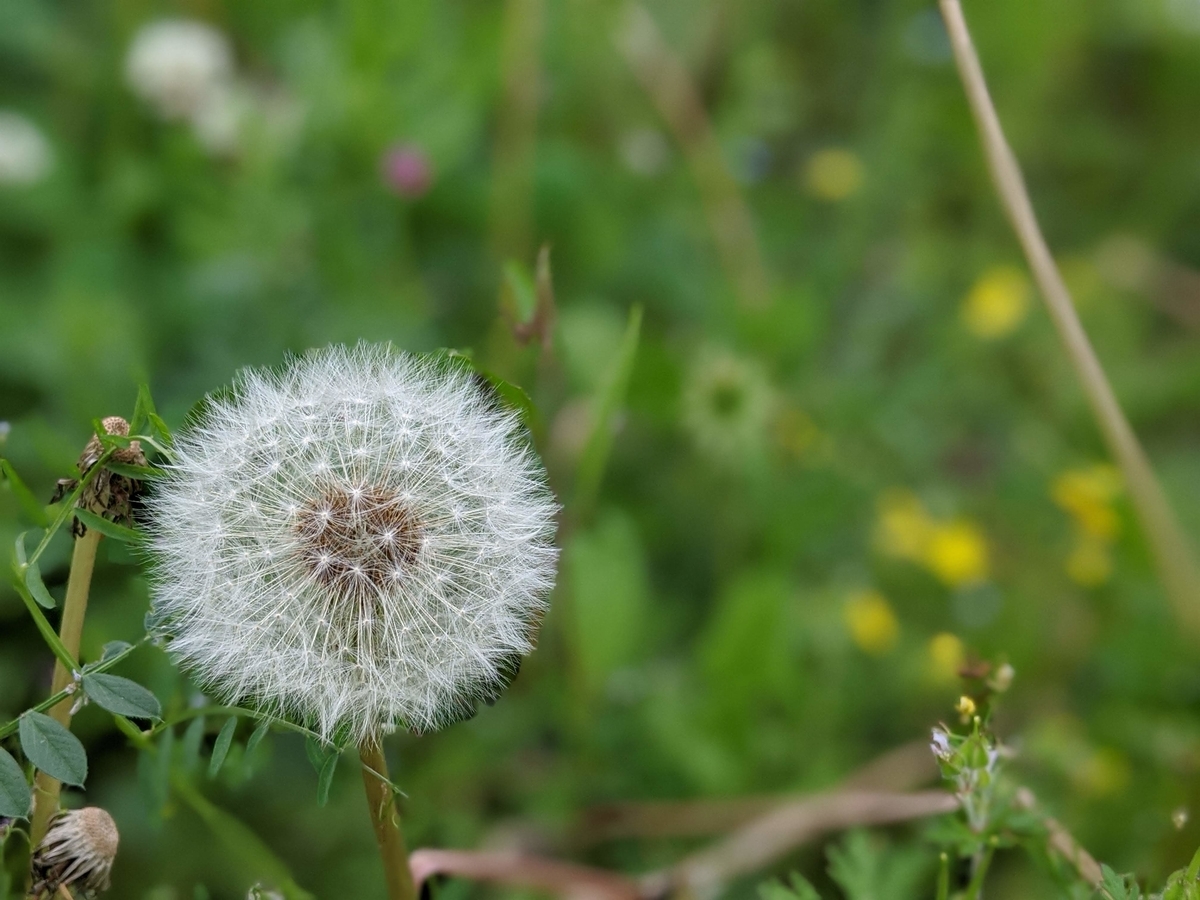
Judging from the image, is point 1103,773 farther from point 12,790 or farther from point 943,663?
point 12,790

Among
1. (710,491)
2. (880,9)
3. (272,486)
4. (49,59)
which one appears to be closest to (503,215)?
(710,491)

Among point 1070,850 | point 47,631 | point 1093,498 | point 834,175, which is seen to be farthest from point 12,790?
point 834,175

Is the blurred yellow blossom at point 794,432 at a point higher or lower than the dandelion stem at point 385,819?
higher

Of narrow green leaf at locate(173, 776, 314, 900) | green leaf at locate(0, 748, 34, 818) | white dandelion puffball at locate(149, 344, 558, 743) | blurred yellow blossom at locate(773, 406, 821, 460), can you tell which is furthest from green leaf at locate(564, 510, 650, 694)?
green leaf at locate(0, 748, 34, 818)

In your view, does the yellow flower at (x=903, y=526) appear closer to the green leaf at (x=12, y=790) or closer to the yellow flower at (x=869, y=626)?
the yellow flower at (x=869, y=626)

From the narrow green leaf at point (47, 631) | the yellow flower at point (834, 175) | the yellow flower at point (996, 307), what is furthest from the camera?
the yellow flower at point (834, 175)

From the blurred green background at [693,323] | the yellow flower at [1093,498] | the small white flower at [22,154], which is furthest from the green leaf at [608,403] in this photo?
the small white flower at [22,154]
